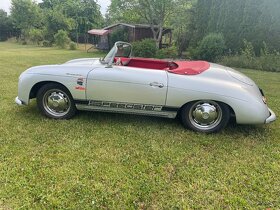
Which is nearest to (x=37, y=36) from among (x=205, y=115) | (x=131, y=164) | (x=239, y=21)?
(x=239, y=21)

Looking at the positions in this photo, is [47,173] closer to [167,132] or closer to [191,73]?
[167,132]

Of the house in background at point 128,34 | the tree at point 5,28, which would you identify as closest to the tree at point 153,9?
the house in background at point 128,34

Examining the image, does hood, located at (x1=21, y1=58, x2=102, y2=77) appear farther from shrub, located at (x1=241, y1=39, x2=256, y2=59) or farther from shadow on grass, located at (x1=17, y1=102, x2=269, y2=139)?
shrub, located at (x1=241, y1=39, x2=256, y2=59)

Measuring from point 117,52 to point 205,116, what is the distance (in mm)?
→ 1802

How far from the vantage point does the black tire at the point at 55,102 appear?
13.3 feet

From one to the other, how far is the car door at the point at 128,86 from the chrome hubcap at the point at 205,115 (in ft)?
1.60

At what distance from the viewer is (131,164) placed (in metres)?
2.98

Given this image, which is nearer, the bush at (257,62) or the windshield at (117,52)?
the windshield at (117,52)

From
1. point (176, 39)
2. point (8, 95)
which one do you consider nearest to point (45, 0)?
point (176, 39)

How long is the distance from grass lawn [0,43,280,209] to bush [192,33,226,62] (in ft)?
32.9

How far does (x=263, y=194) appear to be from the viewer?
2.55 metres

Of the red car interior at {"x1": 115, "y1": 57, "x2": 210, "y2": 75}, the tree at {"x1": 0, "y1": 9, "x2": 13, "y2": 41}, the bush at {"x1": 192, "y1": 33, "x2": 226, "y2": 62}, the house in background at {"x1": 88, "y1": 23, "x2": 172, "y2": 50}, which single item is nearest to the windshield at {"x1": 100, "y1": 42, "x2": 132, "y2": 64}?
the red car interior at {"x1": 115, "y1": 57, "x2": 210, "y2": 75}

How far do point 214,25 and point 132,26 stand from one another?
7192mm

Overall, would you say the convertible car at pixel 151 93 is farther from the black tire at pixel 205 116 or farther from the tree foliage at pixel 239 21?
the tree foliage at pixel 239 21
